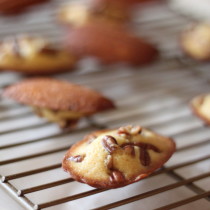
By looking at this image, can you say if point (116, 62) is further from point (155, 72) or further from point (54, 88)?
point (54, 88)

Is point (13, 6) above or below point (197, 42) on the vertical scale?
above

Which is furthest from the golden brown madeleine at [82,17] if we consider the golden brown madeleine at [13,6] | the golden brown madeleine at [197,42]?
the golden brown madeleine at [197,42]

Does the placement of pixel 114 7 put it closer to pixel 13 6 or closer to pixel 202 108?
pixel 13 6

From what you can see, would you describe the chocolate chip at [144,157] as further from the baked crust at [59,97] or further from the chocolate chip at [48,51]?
the chocolate chip at [48,51]

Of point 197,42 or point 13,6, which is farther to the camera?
point 13,6

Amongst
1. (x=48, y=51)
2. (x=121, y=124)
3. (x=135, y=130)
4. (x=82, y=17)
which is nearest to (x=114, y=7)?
(x=82, y=17)

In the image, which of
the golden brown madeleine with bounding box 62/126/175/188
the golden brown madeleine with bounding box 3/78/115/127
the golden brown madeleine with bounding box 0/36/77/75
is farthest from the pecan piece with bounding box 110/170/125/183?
the golden brown madeleine with bounding box 0/36/77/75

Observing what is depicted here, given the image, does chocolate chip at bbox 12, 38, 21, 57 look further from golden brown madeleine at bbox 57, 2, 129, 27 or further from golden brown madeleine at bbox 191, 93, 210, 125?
golden brown madeleine at bbox 191, 93, 210, 125

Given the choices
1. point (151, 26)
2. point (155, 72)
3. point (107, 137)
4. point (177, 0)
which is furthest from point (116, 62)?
point (177, 0)
